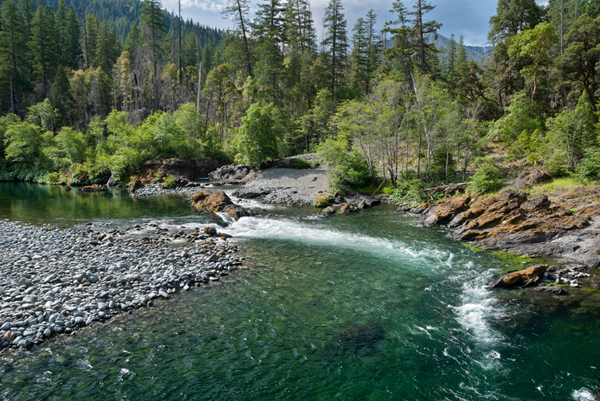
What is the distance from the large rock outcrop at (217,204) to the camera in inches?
822

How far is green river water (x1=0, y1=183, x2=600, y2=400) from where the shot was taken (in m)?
5.98

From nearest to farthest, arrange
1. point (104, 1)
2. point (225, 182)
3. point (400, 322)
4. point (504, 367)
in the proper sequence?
point (504, 367) → point (400, 322) → point (225, 182) → point (104, 1)

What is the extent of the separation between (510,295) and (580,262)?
15.0 feet

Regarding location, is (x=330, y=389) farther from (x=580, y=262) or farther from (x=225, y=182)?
(x=225, y=182)

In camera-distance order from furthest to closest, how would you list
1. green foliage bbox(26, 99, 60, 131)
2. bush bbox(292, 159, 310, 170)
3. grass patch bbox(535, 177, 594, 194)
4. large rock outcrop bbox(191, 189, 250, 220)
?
green foliage bbox(26, 99, 60, 131) → bush bbox(292, 159, 310, 170) → large rock outcrop bbox(191, 189, 250, 220) → grass patch bbox(535, 177, 594, 194)

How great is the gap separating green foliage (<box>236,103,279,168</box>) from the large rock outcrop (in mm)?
12930

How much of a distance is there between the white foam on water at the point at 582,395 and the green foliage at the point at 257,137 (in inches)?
1329

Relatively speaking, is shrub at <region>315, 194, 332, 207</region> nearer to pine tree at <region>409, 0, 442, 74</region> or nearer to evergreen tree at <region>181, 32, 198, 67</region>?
pine tree at <region>409, 0, 442, 74</region>

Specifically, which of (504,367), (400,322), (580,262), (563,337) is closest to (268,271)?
(400,322)

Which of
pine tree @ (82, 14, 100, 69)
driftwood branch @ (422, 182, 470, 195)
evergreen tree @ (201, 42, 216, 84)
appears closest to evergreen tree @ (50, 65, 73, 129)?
pine tree @ (82, 14, 100, 69)

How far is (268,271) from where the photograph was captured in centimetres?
1177

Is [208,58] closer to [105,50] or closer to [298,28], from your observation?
[105,50]

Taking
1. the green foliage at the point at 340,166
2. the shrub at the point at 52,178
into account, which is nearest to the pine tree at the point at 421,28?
the green foliage at the point at 340,166

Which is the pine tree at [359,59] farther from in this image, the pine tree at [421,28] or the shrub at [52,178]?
the shrub at [52,178]
